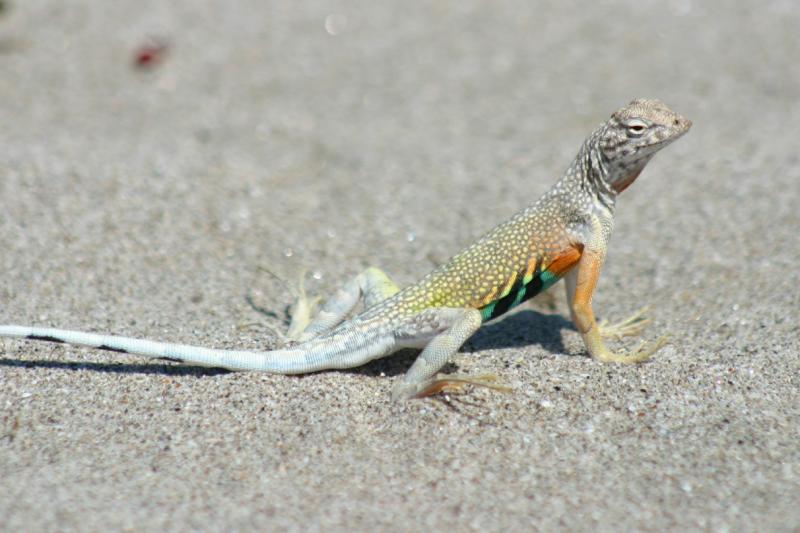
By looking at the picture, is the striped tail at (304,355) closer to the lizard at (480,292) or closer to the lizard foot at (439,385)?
the lizard at (480,292)

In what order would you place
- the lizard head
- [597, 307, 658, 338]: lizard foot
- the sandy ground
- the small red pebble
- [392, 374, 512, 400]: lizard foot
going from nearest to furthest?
the sandy ground, [392, 374, 512, 400]: lizard foot, the lizard head, [597, 307, 658, 338]: lizard foot, the small red pebble

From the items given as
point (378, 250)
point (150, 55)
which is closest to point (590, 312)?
point (378, 250)

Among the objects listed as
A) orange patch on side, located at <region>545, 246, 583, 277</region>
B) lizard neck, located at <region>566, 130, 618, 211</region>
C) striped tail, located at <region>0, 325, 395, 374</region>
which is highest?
lizard neck, located at <region>566, 130, 618, 211</region>

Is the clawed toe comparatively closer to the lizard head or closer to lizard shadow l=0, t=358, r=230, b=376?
the lizard head

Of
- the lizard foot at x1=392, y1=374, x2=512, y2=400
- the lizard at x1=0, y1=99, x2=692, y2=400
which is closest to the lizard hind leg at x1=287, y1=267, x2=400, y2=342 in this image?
the lizard at x1=0, y1=99, x2=692, y2=400

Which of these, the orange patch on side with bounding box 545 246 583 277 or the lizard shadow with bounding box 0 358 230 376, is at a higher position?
the orange patch on side with bounding box 545 246 583 277

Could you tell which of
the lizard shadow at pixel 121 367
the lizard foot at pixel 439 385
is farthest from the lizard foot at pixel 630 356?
the lizard shadow at pixel 121 367
